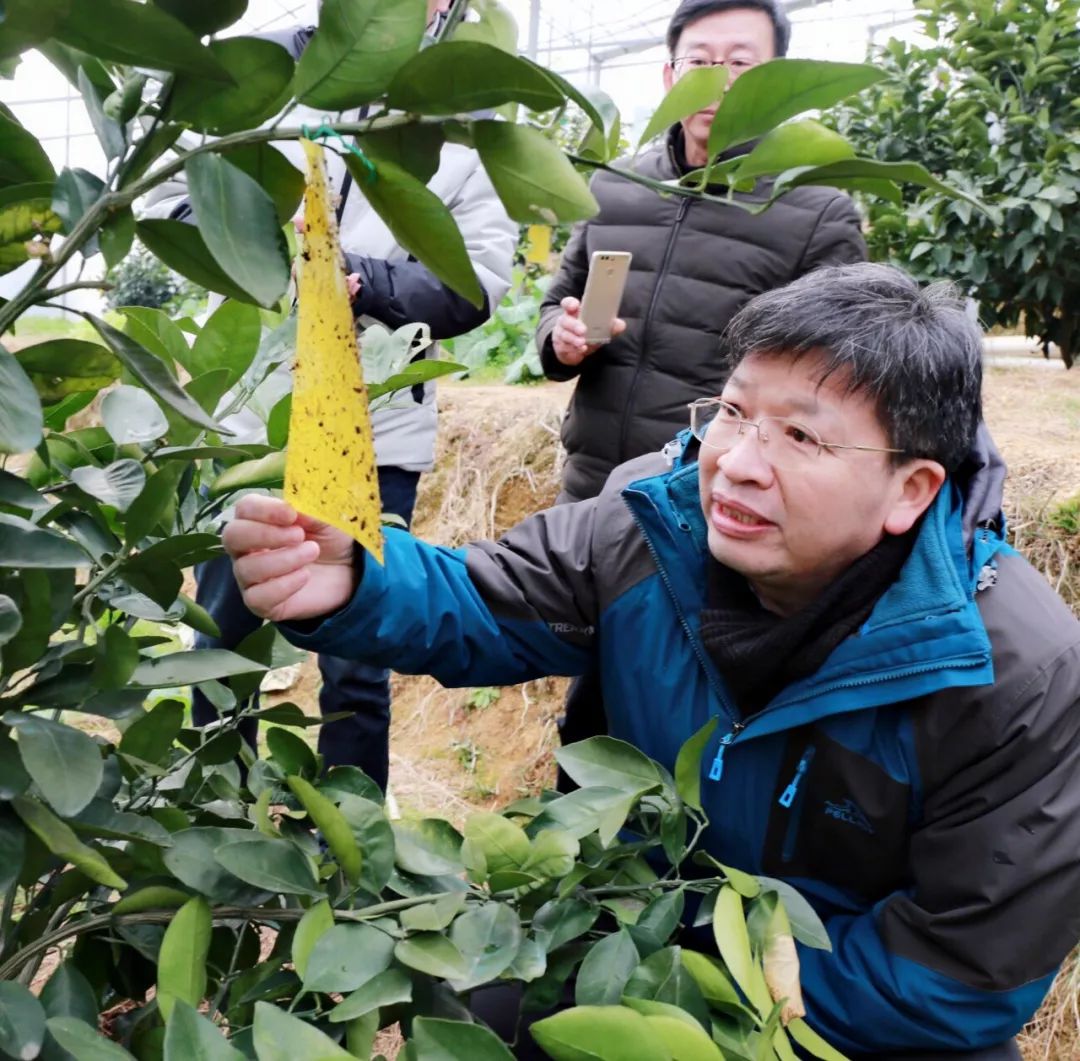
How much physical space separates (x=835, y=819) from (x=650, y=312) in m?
1.12

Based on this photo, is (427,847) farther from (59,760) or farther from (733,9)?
(733,9)

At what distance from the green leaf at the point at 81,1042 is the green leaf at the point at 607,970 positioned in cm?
27

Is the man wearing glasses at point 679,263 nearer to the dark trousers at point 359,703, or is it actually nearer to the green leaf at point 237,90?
the dark trousers at point 359,703

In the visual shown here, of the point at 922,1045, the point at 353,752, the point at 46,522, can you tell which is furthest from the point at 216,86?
the point at 353,752

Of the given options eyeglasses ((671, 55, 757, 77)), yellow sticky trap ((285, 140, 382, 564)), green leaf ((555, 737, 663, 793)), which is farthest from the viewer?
eyeglasses ((671, 55, 757, 77))

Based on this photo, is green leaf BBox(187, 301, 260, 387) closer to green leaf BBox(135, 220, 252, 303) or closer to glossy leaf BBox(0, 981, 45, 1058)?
green leaf BBox(135, 220, 252, 303)

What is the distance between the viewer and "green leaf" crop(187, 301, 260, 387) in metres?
0.81

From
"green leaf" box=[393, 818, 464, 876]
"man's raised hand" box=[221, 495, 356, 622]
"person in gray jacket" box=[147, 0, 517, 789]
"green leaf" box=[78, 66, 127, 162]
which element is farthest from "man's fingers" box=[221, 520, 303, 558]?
"person in gray jacket" box=[147, 0, 517, 789]

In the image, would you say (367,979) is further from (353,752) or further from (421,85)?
(353,752)

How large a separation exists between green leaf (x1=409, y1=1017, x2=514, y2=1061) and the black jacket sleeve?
1.25m

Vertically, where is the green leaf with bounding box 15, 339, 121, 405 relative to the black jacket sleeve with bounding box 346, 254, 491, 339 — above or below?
above

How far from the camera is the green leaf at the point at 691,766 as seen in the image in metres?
0.86

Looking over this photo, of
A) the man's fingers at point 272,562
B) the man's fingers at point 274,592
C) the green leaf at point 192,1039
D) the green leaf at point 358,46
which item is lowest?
the green leaf at point 192,1039

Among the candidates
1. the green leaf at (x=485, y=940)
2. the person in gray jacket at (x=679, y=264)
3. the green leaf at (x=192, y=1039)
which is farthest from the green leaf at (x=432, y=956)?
the person in gray jacket at (x=679, y=264)
